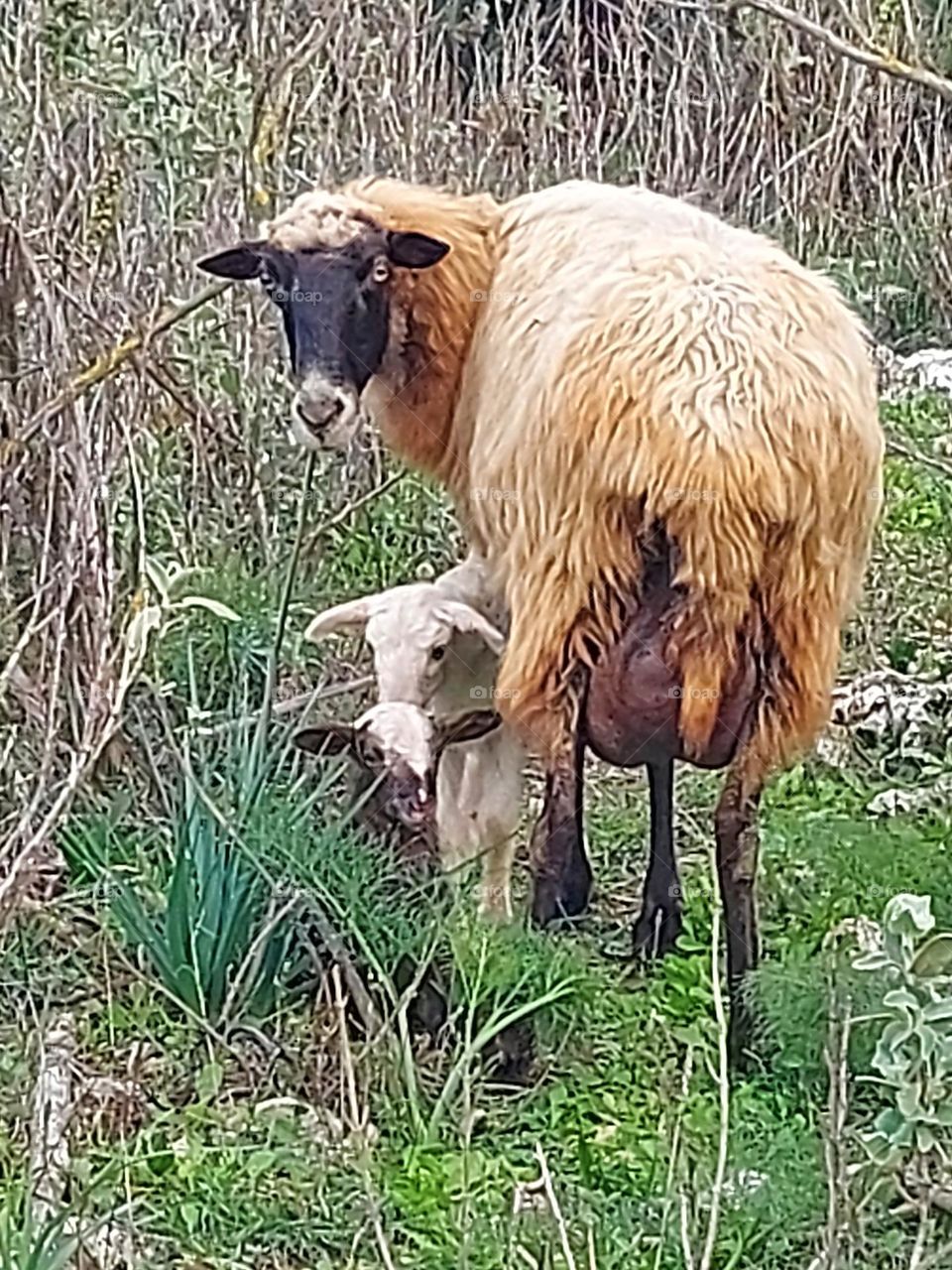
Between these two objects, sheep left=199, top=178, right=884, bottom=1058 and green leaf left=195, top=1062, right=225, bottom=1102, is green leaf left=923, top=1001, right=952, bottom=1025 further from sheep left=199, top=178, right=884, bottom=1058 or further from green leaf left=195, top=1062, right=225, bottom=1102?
green leaf left=195, top=1062, right=225, bottom=1102

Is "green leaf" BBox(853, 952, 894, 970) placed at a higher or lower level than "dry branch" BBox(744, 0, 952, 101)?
lower

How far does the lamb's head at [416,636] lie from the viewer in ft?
13.9

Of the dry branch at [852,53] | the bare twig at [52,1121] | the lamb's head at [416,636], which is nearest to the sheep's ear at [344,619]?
the lamb's head at [416,636]

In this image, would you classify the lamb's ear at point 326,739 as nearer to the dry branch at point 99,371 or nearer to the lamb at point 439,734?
the lamb at point 439,734

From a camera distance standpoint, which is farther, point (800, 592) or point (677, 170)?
point (677, 170)

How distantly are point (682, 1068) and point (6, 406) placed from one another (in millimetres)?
2012

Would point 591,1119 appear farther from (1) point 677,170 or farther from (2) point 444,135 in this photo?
(1) point 677,170

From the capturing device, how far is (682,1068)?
3.92 m

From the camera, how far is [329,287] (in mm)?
4496

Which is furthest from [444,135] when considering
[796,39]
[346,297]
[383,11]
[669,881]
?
[669,881]

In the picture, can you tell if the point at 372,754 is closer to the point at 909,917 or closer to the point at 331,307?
the point at 331,307

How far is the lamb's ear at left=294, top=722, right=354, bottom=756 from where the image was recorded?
13.3 ft

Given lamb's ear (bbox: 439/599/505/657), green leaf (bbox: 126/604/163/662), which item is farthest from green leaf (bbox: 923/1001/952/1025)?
lamb's ear (bbox: 439/599/505/657)

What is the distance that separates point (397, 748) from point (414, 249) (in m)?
1.20
